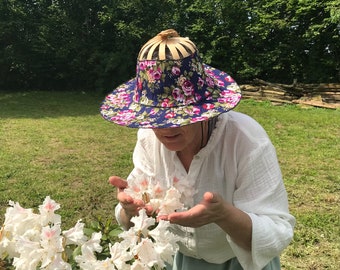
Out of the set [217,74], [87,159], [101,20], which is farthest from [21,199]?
[101,20]

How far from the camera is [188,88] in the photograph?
1.32 m

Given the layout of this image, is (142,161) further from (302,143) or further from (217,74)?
(302,143)

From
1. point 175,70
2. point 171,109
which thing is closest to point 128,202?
point 171,109

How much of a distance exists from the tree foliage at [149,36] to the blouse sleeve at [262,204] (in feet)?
32.8

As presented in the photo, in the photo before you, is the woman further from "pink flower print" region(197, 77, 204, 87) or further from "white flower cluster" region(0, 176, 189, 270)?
"white flower cluster" region(0, 176, 189, 270)

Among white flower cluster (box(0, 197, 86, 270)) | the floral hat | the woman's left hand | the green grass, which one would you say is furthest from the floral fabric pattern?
the green grass

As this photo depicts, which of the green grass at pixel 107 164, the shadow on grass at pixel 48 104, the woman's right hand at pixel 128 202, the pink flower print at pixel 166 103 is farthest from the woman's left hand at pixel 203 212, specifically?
the shadow on grass at pixel 48 104

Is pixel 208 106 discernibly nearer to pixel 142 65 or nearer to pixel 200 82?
pixel 200 82

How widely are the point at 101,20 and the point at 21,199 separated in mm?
11272

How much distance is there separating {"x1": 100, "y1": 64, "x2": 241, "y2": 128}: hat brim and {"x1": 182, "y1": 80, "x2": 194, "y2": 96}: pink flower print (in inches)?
1.7

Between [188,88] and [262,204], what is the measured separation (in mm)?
Result: 444

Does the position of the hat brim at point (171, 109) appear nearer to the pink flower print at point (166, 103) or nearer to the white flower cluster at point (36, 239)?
the pink flower print at point (166, 103)

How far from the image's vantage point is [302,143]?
712 centimetres

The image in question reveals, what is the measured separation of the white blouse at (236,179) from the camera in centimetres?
130
